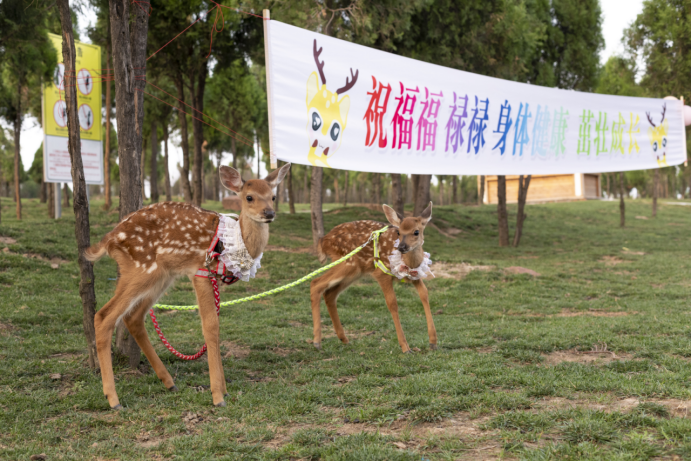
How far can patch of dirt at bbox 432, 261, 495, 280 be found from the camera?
1201 cm

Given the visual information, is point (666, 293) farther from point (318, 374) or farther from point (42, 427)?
point (42, 427)

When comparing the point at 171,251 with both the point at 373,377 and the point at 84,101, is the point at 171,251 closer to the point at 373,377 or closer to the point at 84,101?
the point at 373,377

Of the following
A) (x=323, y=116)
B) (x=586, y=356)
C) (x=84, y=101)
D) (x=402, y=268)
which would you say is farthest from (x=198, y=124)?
(x=586, y=356)

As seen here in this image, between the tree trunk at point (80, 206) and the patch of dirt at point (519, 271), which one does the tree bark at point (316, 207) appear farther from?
the tree trunk at point (80, 206)

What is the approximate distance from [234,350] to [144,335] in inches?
59.7

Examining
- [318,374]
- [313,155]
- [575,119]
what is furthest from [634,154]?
[318,374]

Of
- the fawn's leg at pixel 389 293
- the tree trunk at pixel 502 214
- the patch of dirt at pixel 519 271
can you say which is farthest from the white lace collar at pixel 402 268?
the tree trunk at pixel 502 214

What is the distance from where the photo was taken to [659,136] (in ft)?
44.5

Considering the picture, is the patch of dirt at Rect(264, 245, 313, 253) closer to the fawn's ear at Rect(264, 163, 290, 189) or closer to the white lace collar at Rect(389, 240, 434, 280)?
the white lace collar at Rect(389, 240, 434, 280)

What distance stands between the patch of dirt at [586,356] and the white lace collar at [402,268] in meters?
1.68

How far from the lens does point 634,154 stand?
13.3 meters

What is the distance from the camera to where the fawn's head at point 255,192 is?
485cm

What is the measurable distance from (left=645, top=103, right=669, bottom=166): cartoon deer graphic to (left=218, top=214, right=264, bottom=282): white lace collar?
12355 millimetres

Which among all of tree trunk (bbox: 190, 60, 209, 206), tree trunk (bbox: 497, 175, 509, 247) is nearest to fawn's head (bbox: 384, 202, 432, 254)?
tree trunk (bbox: 497, 175, 509, 247)
